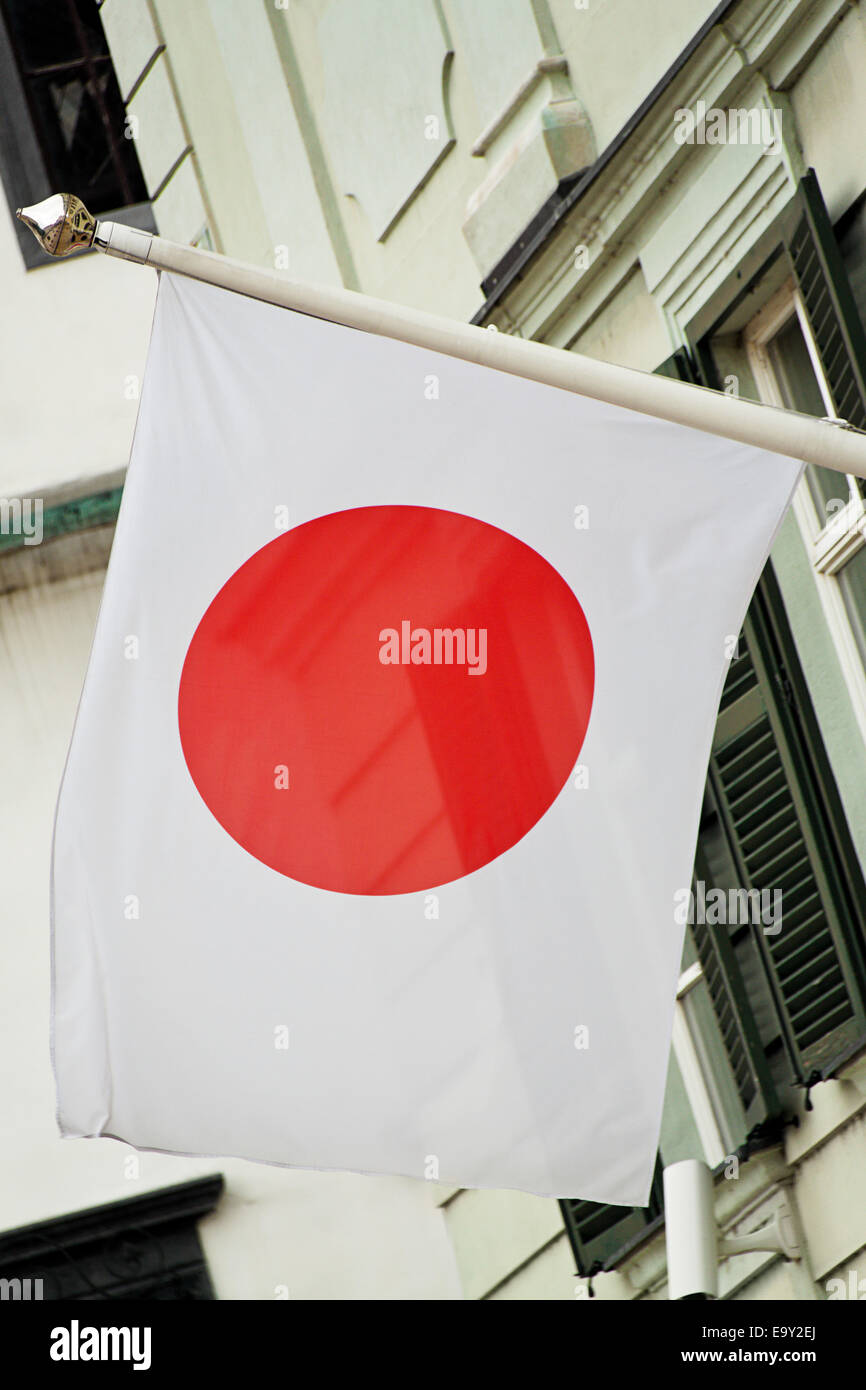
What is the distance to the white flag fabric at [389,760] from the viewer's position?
4824 mm

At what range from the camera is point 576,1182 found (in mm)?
4801

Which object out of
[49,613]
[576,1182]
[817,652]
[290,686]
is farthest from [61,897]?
[49,613]

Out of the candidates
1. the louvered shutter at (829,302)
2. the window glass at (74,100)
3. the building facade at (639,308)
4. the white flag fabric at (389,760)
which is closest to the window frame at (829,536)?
the building facade at (639,308)

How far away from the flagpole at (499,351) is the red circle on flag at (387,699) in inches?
22.2

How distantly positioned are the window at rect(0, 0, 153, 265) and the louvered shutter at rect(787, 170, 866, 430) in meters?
8.22

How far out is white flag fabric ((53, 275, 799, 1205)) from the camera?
4824 mm

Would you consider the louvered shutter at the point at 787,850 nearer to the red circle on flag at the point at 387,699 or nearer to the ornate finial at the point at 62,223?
the red circle on flag at the point at 387,699

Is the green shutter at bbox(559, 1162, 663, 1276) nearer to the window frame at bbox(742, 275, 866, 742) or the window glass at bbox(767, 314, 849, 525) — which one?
the window frame at bbox(742, 275, 866, 742)

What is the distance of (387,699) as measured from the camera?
4992 mm

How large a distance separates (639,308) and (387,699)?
3709 millimetres

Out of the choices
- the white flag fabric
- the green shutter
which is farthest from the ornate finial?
the green shutter

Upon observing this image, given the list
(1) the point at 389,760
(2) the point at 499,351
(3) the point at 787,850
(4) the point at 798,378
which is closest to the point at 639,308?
(4) the point at 798,378

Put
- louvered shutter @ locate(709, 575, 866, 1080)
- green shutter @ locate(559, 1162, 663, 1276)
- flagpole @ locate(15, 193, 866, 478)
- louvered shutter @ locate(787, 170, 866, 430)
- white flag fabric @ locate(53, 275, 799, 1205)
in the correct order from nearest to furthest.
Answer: flagpole @ locate(15, 193, 866, 478), white flag fabric @ locate(53, 275, 799, 1205), louvered shutter @ locate(787, 170, 866, 430), louvered shutter @ locate(709, 575, 866, 1080), green shutter @ locate(559, 1162, 663, 1276)

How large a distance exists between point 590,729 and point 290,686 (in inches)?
28.6
